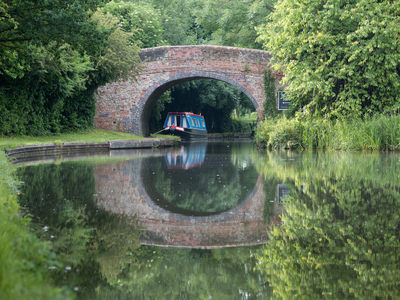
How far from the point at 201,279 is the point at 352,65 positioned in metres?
13.2

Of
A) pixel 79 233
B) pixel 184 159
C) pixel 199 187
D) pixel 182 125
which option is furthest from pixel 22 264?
pixel 182 125

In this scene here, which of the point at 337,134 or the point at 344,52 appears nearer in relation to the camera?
the point at 337,134

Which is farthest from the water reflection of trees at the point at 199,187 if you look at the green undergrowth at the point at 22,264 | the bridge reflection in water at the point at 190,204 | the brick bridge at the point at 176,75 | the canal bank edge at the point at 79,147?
the brick bridge at the point at 176,75

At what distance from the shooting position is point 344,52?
49.4ft

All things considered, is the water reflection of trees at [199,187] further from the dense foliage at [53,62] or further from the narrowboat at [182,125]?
the narrowboat at [182,125]

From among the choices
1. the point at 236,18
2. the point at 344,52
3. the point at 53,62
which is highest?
the point at 236,18

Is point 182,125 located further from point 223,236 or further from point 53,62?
point 223,236

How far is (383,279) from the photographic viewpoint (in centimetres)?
263

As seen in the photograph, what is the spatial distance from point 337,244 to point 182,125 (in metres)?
25.8

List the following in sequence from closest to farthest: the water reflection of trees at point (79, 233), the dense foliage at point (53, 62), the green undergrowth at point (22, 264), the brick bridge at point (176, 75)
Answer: the green undergrowth at point (22, 264)
the water reflection of trees at point (79, 233)
the dense foliage at point (53, 62)
the brick bridge at point (176, 75)

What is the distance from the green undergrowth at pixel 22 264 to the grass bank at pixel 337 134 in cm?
1107

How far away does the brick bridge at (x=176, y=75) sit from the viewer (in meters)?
21.3

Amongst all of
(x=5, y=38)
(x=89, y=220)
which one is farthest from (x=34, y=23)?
(x=89, y=220)

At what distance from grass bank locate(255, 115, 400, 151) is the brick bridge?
4.64 meters
